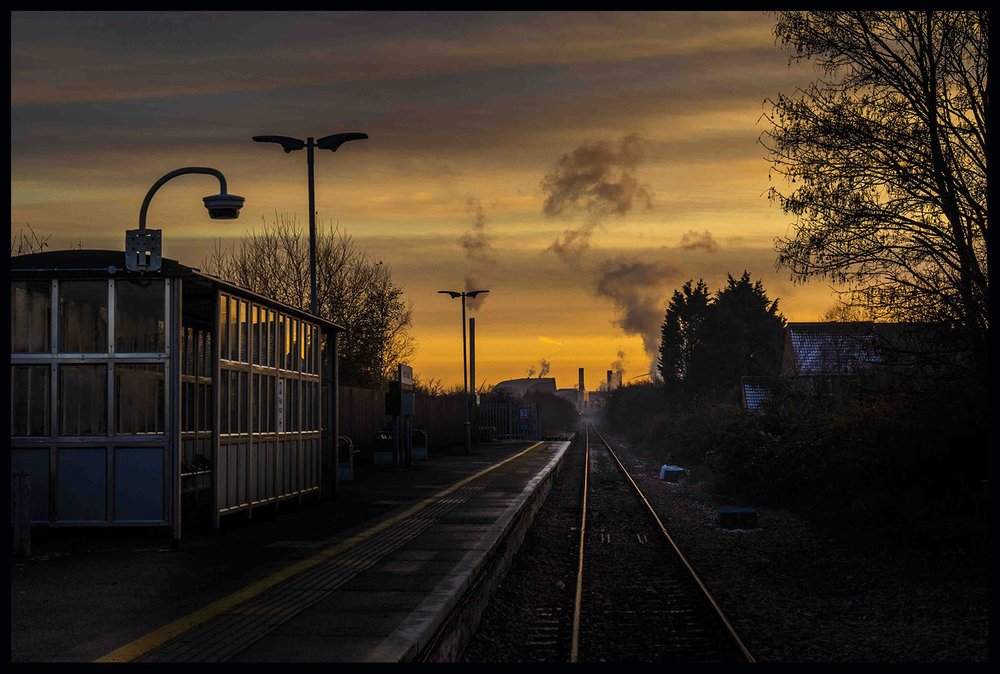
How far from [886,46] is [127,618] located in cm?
1213

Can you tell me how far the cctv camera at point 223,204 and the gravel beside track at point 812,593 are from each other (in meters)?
5.58

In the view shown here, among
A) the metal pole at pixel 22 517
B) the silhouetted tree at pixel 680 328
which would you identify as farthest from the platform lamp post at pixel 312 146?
the silhouetted tree at pixel 680 328

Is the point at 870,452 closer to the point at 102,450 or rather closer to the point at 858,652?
the point at 858,652

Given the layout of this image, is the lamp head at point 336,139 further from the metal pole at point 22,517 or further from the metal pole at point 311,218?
the metal pole at point 22,517

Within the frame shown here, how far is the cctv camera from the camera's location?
13.8m

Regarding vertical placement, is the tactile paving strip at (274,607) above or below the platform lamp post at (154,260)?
below

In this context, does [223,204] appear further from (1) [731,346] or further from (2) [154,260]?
(1) [731,346]

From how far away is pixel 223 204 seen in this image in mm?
13781

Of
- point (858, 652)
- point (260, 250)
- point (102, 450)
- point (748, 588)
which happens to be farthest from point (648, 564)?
point (260, 250)

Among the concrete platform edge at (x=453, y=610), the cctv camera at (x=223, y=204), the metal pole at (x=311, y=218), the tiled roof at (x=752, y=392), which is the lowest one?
the concrete platform edge at (x=453, y=610)

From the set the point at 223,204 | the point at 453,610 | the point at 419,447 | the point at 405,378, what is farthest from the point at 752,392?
the point at 453,610

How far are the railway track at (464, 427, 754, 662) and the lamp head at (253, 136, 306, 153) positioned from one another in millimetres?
10221

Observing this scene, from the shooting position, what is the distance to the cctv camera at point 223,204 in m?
13.8

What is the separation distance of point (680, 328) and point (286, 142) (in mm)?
75086
